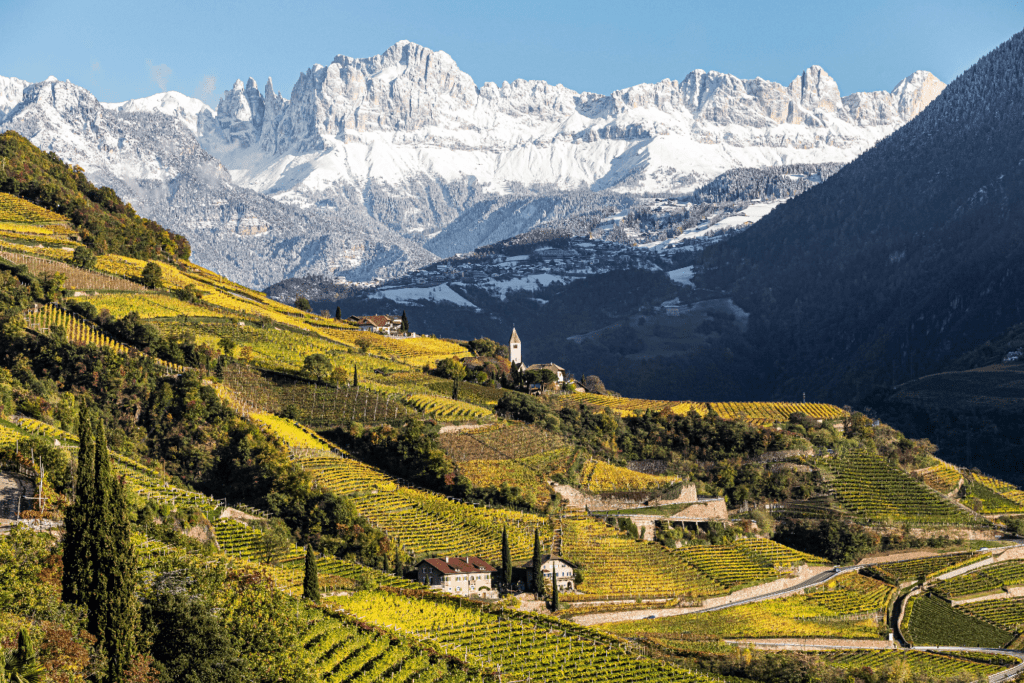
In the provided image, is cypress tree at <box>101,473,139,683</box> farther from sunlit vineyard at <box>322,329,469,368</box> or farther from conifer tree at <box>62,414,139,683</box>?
sunlit vineyard at <box>322,329,469,368</box>

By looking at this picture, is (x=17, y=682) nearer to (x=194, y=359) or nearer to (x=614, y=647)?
(x=614, y=647)

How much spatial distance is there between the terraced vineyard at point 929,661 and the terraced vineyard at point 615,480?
2255cm

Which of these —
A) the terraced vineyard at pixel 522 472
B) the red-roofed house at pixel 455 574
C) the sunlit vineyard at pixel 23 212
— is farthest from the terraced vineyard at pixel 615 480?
the sunlit vineyard at pixel 23 212

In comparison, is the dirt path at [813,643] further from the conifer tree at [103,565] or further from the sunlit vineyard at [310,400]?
the conifer tree at [103,565]

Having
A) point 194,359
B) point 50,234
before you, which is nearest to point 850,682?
point 194,359

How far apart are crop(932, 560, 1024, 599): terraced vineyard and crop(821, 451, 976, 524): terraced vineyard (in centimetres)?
508

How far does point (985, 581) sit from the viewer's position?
79.6 meters

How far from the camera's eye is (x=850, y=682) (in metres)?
51.3

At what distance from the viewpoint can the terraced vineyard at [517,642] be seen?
44.6 meters

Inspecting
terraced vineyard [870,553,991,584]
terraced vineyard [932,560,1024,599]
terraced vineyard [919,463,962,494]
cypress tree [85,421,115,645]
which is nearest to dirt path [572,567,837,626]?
terraced vineyard [870,553,991,584]

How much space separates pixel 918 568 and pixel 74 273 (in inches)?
2758

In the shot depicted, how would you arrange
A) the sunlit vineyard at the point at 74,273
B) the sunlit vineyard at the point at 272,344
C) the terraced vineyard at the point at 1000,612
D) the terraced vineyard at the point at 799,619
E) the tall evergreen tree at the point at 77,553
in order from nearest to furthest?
the tall evergreen tree at the point at 77,553 → the terraced vineyard at the point at 799,619 → the terraced vineyard at the point at 1000,612 → the sunlit vineyard at the point at 272,344 → the sunlit vineyard at the point at 74,273

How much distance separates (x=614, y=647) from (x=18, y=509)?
2592cm

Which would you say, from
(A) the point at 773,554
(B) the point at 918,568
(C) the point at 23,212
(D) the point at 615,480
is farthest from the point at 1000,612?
(C) the point at 23,212
